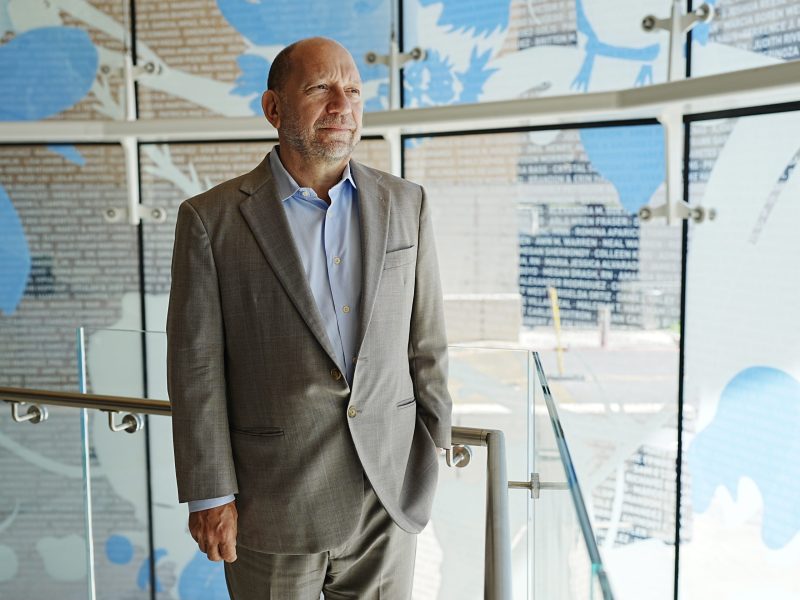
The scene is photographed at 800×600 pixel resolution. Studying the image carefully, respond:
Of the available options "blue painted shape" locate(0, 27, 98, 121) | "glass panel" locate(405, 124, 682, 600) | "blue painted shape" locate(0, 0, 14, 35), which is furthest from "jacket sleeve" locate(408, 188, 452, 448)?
"blue painted shape" locate(0, 0, 14, 35)

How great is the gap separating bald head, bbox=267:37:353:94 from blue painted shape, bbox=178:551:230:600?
276 cm

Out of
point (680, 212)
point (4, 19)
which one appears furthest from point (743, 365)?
point (4, 19)

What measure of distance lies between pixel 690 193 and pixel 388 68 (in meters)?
1.70

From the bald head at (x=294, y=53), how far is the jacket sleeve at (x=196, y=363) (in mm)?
292

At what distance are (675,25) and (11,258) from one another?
170 inches

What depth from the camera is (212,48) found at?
5.32m

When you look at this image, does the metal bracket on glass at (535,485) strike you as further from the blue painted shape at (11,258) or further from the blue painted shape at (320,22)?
the blue painted shape at (11,258)

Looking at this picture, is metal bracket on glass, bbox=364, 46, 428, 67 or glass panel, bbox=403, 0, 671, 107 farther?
metal bracket on glass, bbox=364, 46, 428, 67

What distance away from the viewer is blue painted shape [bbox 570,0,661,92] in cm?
409

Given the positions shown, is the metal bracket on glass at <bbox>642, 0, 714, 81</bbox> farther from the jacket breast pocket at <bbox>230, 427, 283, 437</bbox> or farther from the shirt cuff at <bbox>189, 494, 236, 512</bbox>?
the shirt cuff at <bbox>189, 494, 236, 512</bbox>

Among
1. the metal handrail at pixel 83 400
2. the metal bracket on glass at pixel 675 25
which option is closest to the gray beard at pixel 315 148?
the metal handrail at pixel 83 400

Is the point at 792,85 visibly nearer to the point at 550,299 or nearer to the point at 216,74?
the point at 550,299

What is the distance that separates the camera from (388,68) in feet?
15.0

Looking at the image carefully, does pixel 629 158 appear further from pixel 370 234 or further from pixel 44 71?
pixel 44 71
